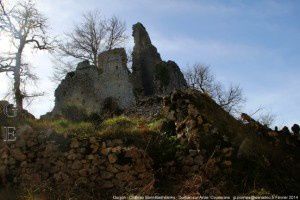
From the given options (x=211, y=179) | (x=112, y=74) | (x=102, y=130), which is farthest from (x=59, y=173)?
(x=112, y=74)

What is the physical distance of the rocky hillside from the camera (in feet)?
30.5

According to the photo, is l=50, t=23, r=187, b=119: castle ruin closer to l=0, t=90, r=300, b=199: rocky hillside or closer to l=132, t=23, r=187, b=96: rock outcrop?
l=132, t=23, r=187, b=96: rock outcrop

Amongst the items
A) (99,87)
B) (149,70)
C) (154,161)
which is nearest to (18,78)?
(99,87)

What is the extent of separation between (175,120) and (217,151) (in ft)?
6.08

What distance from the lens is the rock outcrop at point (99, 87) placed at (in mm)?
26969

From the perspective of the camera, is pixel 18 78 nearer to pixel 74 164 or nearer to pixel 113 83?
pixel 113 83

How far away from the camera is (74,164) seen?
9.93 meters

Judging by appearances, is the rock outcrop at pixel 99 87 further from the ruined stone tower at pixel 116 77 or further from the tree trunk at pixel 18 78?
the tree trunk at pixel 18 78

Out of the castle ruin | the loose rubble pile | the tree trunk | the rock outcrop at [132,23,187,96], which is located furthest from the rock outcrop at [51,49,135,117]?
the loose rubble pile

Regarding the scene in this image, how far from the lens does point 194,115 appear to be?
36.5 feet

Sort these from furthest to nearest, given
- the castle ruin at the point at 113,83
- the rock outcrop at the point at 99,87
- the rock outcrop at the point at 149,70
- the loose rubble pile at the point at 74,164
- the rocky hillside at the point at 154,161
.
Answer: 1. the rock outcrop at the point at 149,70
2. the castle ruin at the point at 113,83
3. the rock outcrop at the point at 99,87
4. the loose rubble pile at the point at 74,164
5. the rocky hillside at the point at 154,161

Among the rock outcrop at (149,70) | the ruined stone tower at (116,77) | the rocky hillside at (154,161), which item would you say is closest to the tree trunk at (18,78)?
the ruined stone tower at (116,77)

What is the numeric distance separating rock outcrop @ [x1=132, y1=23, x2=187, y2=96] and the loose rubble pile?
1754cm

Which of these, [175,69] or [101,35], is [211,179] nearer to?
[175,69]
